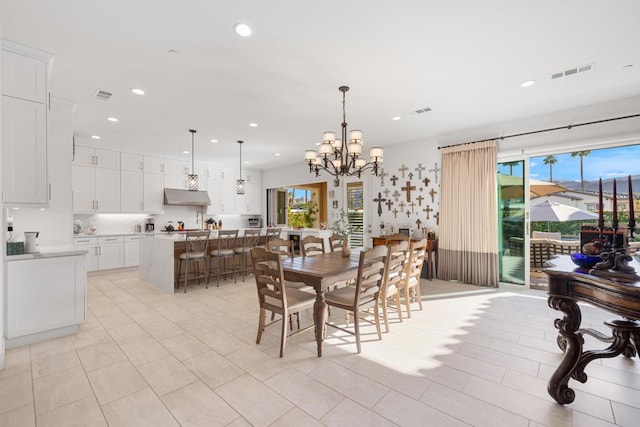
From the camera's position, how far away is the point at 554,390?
1881 millimetres

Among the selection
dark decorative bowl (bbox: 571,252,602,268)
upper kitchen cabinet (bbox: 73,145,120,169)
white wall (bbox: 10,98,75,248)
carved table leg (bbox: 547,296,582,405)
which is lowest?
carved table leg (bbox: 547,296,582,405)

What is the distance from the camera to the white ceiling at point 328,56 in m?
2.17

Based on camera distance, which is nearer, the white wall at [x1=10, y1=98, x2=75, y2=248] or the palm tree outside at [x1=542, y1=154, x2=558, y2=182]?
the white wall at [x1=10, y1=98, x2=75, y2=248]

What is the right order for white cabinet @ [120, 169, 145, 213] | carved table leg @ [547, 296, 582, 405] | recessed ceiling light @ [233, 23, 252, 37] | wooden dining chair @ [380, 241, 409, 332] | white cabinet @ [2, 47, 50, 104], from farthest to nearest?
white cabinet @ [120, 169, 145, 213] → wooden dining chair @ [380, 241, 409, 332] → white cabinet @ [2, 47, 50, 104] → recessed ceiling light @ [233, 23, 252, 37] → carved table leg @ [547, 296, 582, 405]

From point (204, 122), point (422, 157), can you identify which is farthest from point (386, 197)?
point (204, 122)

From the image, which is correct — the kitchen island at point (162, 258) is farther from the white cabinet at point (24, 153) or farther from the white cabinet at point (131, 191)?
the white cabinet at point (24, 153)

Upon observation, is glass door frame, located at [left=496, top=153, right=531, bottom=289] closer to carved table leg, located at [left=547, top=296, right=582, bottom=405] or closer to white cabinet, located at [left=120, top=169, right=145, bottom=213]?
carved table leg, located at [left=547, top=296, right=582, bottom=405]

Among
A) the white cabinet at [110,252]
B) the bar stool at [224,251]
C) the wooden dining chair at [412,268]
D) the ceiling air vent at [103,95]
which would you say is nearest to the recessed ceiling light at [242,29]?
the ceiling air vent at [103,95]

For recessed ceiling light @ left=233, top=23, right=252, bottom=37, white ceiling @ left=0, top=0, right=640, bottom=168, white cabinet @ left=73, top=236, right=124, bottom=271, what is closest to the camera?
white ceiling @ left=0, top=0, right=640, bottom=168

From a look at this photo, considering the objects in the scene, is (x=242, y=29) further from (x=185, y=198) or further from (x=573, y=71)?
(x=185, y=198)

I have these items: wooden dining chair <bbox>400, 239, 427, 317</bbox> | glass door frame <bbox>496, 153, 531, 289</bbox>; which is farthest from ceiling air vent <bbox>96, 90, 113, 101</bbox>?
glass door frame <bbox>496, 153, 531, 289</bbox>

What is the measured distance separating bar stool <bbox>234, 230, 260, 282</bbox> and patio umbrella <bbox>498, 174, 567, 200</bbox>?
14.9ft

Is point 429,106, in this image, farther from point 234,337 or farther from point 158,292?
point 158,292

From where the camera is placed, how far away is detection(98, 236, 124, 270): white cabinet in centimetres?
604
